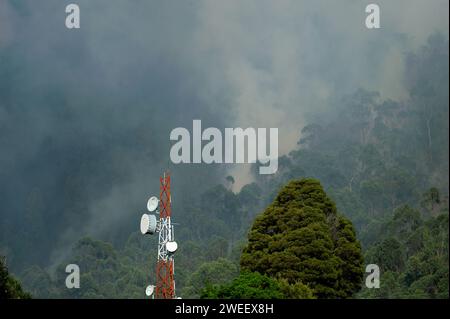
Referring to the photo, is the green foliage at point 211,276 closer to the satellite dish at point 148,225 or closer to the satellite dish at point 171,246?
the satellite dish at point 148,225

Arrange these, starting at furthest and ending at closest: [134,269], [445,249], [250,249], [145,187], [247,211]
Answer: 1. [247,211]
2. [145,187]
3. [134,269]
4. [445,249]
5. [250,249]

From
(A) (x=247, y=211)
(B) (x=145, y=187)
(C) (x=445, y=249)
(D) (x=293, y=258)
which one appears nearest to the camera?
(D) (x=293, y=258)

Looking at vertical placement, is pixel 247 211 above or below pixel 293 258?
above

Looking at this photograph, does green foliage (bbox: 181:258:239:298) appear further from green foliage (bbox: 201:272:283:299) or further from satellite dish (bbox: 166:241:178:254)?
green foliage (bbox: 201:272:283:299)

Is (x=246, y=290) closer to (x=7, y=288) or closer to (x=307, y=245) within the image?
(x=307, y=245)

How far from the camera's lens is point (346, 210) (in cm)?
9112

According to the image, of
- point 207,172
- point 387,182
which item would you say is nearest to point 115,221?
point 207,172

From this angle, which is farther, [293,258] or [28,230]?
[28,230]

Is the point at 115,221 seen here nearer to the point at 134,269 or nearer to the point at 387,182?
the point at 134,269

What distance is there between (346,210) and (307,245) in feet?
176

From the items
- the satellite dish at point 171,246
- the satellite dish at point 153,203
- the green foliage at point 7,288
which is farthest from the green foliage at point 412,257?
the green foliage at point 7,288

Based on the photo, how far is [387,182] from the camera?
95250 mm

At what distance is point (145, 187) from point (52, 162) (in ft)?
38.1

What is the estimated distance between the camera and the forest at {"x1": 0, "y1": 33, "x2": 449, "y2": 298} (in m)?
70.6
